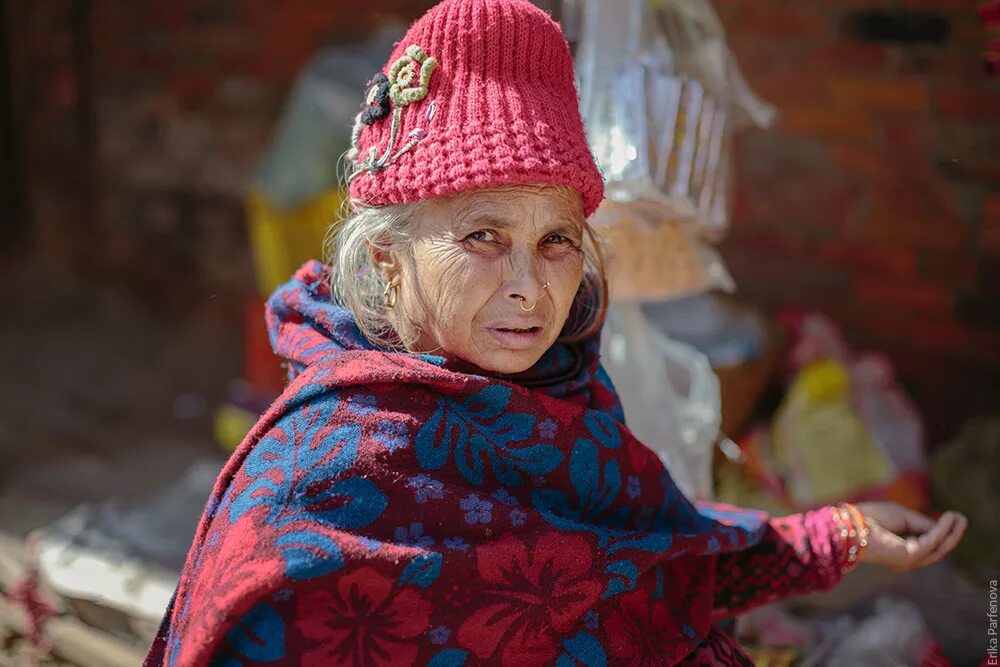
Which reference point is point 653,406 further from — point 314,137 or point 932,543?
point 314,137

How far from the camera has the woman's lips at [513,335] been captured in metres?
1.54

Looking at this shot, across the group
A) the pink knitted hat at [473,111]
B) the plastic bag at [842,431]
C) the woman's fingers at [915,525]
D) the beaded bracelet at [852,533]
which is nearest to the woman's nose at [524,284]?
the pink knitted hat at [473,111]

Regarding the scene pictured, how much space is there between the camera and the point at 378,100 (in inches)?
61.7

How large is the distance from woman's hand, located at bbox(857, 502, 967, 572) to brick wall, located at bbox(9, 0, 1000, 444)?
1.83 meters

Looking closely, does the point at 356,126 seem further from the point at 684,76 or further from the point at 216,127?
the point at 216,127

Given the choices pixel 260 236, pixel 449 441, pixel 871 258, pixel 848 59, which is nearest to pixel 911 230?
pixel 871 258

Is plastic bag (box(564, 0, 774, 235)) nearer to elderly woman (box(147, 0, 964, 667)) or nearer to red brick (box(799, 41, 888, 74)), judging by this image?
→ elderly woman (box(147, 0, 964, 667))

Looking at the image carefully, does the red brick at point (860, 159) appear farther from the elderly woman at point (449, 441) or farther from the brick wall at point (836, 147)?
the elderly woman at point (449, 441)

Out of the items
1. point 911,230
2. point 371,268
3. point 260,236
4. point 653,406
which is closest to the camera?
point 371,268

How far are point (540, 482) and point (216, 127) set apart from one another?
3.72 meters

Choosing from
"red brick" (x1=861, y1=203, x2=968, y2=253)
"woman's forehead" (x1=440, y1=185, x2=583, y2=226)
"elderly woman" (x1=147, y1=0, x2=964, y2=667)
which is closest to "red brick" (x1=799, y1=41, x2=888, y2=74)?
"red brick" (x1=861, y1=203, x2=968, y2=253)

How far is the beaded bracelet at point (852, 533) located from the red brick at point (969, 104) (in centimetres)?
210

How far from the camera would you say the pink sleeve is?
183 cm

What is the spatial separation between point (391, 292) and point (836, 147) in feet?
8.38
